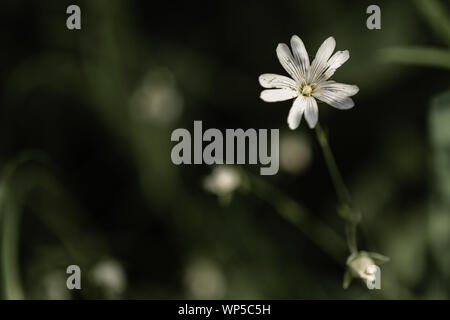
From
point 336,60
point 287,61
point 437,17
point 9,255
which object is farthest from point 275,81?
point 9,255

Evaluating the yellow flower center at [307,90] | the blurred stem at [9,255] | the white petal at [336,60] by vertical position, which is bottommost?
the blurred stem at [9,255]

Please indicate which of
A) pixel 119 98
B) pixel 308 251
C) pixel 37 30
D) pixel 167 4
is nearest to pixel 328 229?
pixel 308 251

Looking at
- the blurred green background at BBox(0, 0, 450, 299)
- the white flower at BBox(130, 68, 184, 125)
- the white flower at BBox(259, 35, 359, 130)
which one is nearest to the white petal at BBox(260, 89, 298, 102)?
the white flower at BBox(259, 35, 359, 130)

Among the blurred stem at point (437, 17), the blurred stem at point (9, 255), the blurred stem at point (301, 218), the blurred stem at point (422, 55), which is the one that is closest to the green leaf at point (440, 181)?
the blurred stem at point (422, 55)

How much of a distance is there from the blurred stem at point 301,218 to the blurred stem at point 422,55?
775 mm

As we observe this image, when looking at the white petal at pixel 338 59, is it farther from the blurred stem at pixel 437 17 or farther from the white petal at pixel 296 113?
the blurred stem at pixel 437 17

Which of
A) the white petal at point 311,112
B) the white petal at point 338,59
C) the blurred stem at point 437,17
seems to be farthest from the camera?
the blurred stem at point 437,17

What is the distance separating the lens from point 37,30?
2.89 metres

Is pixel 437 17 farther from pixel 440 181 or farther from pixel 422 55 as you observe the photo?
pixel 440 181

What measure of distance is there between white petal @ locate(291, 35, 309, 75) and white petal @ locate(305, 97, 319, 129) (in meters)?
0.14

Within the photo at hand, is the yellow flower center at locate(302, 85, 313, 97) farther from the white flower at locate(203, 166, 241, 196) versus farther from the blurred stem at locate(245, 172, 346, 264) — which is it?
the blurred stem at locate(245, 172, 346, 264)

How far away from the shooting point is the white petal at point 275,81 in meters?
1.56

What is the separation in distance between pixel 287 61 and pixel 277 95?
5.4 inches

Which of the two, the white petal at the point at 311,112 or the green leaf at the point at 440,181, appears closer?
the white petal at the point at 311,112
